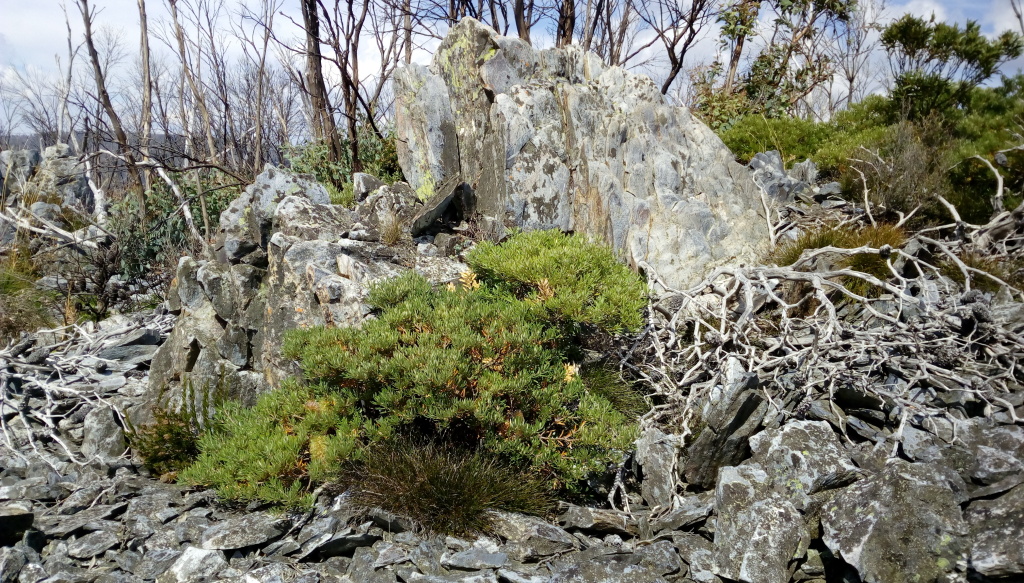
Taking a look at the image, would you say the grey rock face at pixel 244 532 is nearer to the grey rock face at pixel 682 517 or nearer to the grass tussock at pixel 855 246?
the grey rock face at pixel 682 517

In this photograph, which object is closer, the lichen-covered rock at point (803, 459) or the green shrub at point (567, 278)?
the lichen-covered rock at point (803, 459)

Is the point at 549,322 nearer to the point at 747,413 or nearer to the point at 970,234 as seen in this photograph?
the point at 747,413

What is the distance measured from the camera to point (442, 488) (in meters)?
4.11

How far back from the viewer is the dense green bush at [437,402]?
421cm

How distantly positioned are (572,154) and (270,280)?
368 cm

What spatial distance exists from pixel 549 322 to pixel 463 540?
1.86 meters

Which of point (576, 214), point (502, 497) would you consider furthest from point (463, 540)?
point (576, 214)

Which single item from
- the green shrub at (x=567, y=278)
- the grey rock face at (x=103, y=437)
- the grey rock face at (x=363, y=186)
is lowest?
the grey rock face at (x=103, y=437)

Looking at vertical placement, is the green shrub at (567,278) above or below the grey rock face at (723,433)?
above

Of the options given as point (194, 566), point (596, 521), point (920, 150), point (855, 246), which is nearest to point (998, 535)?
point (596, 521)

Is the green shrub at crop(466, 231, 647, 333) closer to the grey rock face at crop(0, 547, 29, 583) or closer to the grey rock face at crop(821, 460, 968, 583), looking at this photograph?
the grey rock face at crop(821, 460, 968, 583)

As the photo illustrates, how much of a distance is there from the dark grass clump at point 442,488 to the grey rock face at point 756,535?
119 centimetres

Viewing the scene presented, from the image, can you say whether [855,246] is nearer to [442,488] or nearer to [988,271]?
[988,271]

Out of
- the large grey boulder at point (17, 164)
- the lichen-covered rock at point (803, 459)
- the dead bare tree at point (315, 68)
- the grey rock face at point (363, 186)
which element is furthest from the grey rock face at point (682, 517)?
the large grey boulder at point (17, 164)
